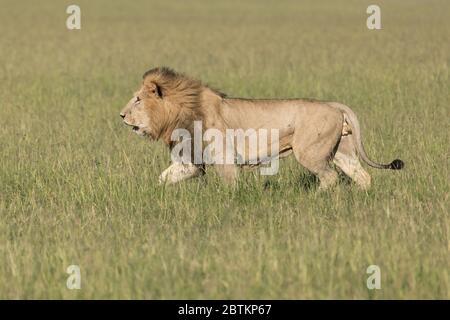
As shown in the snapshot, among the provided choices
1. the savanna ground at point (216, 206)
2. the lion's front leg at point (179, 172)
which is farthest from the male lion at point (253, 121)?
the savanna ground at point (216, 206)

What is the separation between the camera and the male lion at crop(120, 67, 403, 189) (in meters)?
7.53

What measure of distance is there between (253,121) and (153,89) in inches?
35.3

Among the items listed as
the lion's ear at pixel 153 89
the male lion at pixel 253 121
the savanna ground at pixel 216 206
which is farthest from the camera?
the lion's ear at pixel 153 89

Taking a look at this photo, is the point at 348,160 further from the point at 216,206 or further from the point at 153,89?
the point at 153,89

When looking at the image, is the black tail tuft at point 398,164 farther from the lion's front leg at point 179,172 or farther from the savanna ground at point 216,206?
the lion's front leg at point 179,172

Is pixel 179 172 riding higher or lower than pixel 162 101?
lower

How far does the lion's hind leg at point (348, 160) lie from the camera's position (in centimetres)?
774

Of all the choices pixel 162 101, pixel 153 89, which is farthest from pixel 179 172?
pixel 153 89

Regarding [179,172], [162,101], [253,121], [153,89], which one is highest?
[153,89]

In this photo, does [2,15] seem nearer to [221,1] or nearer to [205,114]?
[221,1]

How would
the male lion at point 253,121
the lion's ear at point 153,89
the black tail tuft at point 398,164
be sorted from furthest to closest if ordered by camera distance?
1. the lion's ear at point 153,89
2. the male lion at point 253,121
3. the black tail tuft at point 398,164

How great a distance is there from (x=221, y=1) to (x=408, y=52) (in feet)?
120

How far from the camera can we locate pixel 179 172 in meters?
7.61

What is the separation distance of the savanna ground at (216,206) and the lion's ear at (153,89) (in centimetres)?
72
